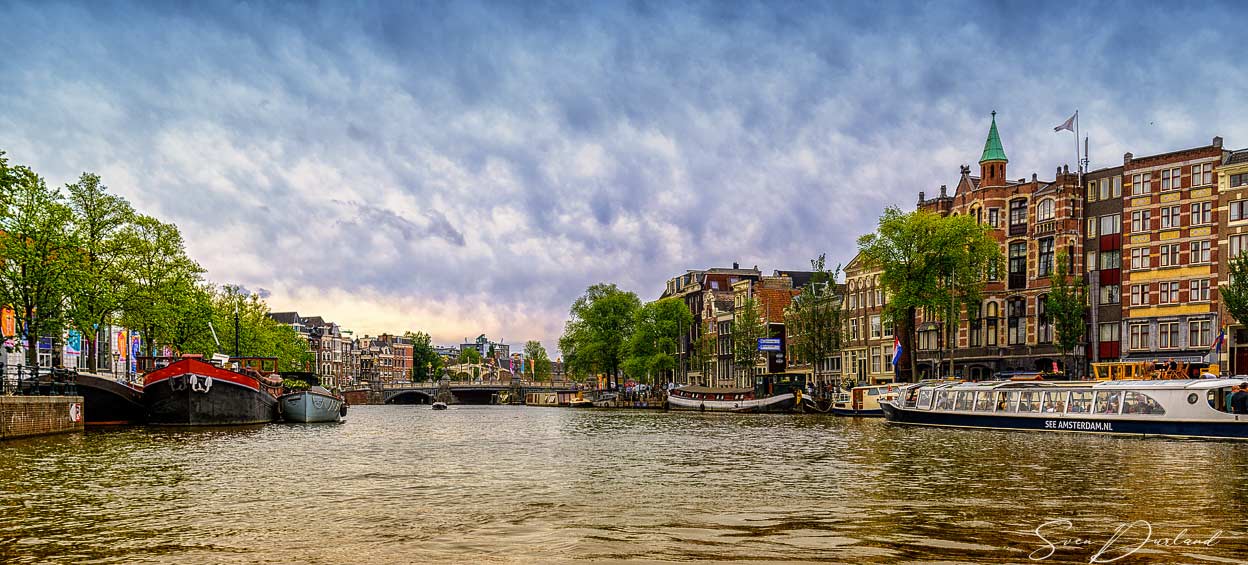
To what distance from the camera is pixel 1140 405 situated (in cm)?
4912

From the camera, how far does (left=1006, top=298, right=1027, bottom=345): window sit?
8594cm

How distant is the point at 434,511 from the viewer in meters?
21.3

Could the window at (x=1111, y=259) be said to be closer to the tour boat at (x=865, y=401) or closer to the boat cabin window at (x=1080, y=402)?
the tour boat at (x=865, y=401)

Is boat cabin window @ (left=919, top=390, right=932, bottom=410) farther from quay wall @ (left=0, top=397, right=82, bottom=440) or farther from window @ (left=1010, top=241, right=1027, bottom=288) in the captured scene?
quay wall @ (left=0, top=397, right=82, bottom=440)

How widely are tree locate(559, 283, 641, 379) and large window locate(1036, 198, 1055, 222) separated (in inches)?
2669

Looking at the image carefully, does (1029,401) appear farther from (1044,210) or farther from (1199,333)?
(1044,210)

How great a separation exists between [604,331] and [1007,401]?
9487 centimetres

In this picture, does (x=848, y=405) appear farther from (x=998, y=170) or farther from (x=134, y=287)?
(x=134, y=287)

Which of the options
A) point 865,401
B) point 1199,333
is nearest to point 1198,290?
point 1199,333

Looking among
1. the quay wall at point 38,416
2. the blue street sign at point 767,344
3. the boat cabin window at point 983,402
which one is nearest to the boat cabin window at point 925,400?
the boat cabin window at point 983,402

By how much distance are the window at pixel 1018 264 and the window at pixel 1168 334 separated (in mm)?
11184

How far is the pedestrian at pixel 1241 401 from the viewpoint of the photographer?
44812 millimetres

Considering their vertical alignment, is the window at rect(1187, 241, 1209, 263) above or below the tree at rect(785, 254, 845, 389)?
above
